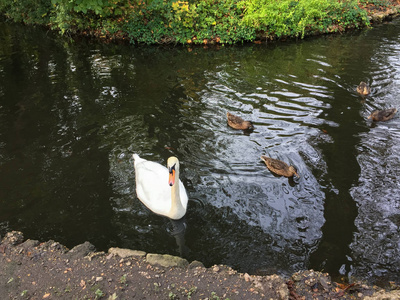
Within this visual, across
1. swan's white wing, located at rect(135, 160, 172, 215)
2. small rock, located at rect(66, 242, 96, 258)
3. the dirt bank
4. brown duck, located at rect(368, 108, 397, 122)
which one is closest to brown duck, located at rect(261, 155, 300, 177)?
swan's white wing, located at rect(135, 160, 172, 215)

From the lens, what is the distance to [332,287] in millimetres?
4043

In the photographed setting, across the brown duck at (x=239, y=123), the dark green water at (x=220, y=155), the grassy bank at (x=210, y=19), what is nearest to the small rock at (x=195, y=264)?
the dark green water at (x=220, y=155)

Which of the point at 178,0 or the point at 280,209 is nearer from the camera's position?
the point at 280,209

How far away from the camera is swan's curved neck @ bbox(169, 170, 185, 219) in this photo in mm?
5145

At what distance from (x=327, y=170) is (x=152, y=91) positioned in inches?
227

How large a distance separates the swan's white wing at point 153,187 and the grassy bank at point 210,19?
971cm

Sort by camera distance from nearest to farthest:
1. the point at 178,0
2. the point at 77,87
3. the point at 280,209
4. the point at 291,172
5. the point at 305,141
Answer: the point at 280,209 → the point at 291,172 → the point at 305,141 → the point at 77,87 → the point at 178,0

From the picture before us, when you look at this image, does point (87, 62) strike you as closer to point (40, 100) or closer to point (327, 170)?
point (40, 100)

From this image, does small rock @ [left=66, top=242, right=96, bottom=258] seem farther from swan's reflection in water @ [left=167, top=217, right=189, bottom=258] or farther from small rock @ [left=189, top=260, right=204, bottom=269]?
small rock @ [left=189, top=260, right=204, bottom=269]

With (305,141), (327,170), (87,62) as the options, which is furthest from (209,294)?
(87,62)

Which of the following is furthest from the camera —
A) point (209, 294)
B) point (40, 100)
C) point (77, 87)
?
point (77, 87)

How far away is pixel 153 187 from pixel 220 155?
1.83m

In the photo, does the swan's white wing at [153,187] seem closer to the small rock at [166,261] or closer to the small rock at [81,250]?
the small rock at [166,261]

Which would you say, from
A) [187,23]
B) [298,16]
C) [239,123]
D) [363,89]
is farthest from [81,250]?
[298,16]
